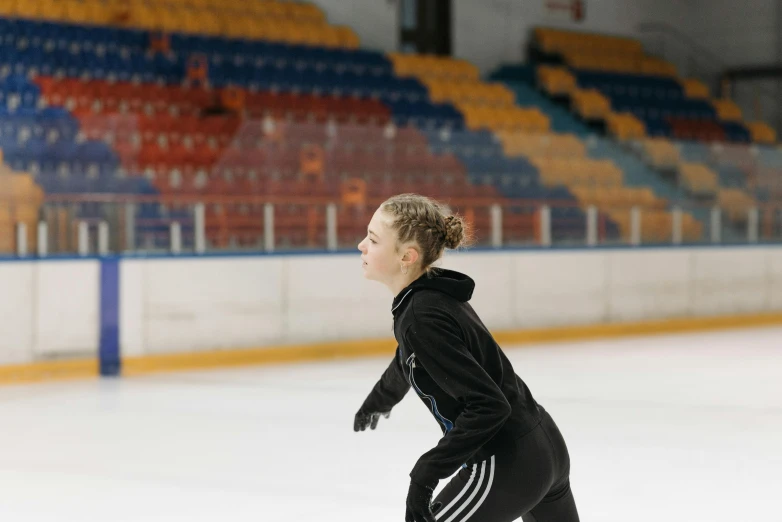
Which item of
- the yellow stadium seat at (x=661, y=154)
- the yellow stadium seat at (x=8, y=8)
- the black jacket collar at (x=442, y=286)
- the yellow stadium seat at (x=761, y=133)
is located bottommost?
the black jacket collar at (x=442, y=286)

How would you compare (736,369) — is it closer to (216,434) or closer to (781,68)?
(216,434)

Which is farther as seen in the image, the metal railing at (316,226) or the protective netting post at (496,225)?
the protective netting post at (496,225)

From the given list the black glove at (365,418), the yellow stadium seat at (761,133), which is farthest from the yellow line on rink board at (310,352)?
the yellow stadium seat at (761,133)

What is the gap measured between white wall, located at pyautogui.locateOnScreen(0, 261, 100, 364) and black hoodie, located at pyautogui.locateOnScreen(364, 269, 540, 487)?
5.64m

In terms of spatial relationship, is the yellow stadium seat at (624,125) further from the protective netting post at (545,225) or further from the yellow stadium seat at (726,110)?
the protective netting post at (545,225)

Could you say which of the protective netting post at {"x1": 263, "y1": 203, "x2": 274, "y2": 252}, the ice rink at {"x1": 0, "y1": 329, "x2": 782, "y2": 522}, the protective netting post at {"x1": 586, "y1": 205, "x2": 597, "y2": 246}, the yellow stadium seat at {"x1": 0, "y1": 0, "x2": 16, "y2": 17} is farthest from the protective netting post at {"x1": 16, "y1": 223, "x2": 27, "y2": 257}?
the yellow stadium seat at {"x1": 0, "y1": 0, "x2": 16, "y2": 17}

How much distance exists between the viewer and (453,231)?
2.09 m

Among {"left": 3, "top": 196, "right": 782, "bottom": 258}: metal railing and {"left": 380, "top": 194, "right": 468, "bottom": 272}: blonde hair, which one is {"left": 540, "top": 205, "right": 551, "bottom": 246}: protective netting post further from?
{"left": 380, "top": 194, "right": 468, "bottom": 272}: blonde hair

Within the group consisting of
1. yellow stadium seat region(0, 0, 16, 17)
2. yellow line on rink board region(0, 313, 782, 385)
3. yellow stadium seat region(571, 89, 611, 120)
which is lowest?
yellow line on rink board region(0, 313, 782, 385)

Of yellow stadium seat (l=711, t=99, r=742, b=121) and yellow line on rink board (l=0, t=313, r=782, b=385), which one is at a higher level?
yellow stadium seat (l=711, t=99, r=742, b=121)

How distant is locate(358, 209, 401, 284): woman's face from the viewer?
82.5 inches

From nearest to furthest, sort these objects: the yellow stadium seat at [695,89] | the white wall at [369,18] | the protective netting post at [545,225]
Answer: the protective netting post at [545,225], the white wall at [369,18], the yellow stadium seat at [695,89]

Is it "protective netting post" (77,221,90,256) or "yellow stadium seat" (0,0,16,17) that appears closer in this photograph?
"protective netting post" (77,221,90,256)

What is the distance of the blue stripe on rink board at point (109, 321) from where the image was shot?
757 cm
